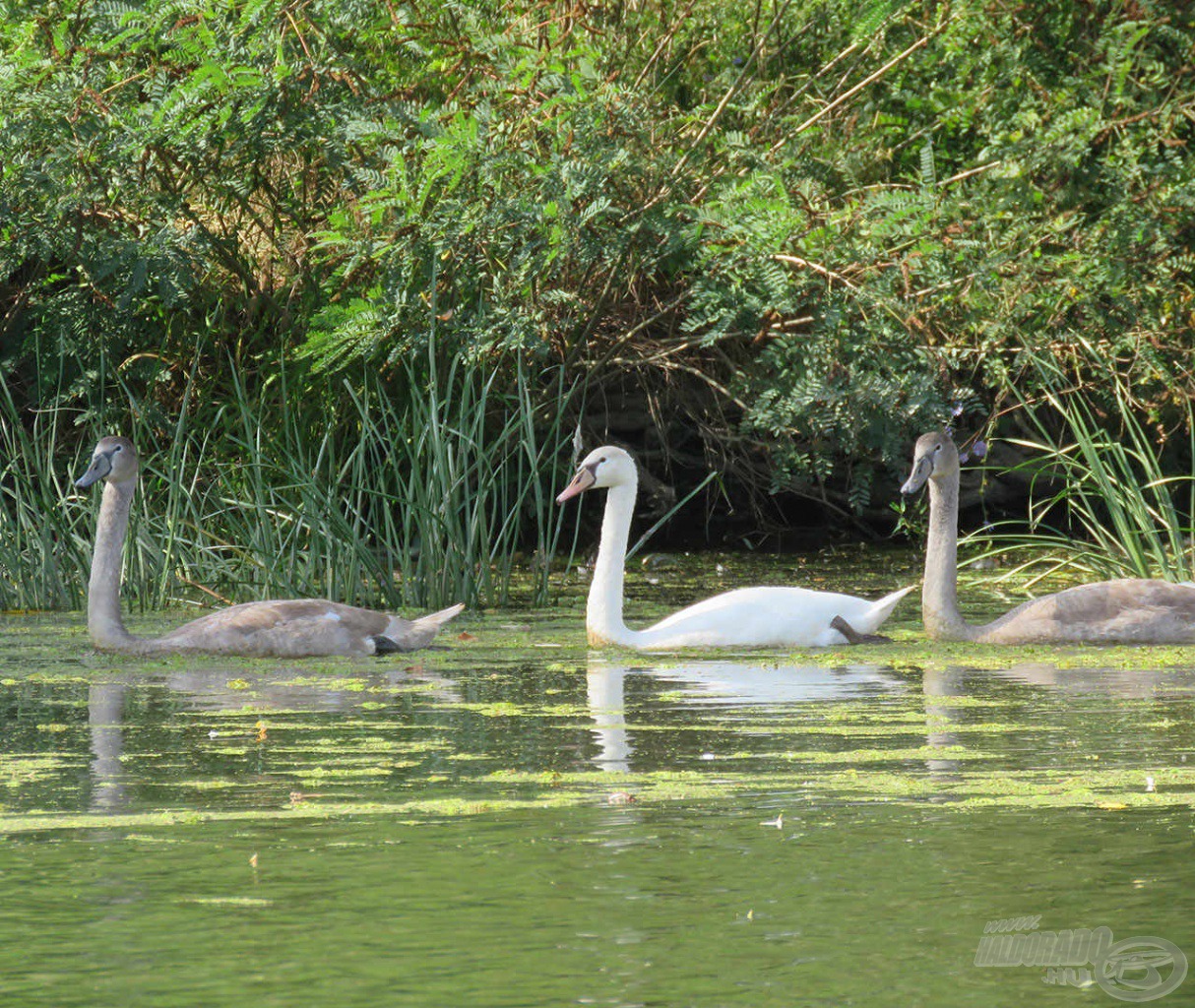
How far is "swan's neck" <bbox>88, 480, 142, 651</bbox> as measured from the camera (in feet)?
29.5

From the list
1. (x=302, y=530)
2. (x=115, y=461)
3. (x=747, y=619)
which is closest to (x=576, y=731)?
(x=747, y=619)

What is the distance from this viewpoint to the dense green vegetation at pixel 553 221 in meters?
11.8

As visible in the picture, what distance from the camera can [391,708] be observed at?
7449 millimetres

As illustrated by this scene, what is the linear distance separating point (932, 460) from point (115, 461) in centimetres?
362

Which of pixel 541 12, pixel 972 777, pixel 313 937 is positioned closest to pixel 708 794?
pixel 972 777

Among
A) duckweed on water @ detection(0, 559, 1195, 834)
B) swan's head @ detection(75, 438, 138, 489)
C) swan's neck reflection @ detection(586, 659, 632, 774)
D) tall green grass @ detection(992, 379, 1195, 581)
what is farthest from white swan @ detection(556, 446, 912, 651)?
swan's head @ detection(75, 438, 138, 489)

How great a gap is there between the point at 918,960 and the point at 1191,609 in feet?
18.1

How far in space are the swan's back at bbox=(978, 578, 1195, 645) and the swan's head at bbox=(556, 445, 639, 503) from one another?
194 centimetres

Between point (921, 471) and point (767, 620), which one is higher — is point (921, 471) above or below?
above

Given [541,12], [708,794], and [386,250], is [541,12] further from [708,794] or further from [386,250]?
[708,794]

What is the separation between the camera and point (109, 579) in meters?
9.14

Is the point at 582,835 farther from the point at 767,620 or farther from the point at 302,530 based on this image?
the point at 302,530

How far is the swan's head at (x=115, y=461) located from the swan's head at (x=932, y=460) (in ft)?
11.3

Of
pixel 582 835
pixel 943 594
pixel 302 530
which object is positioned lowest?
pixel 582 835
